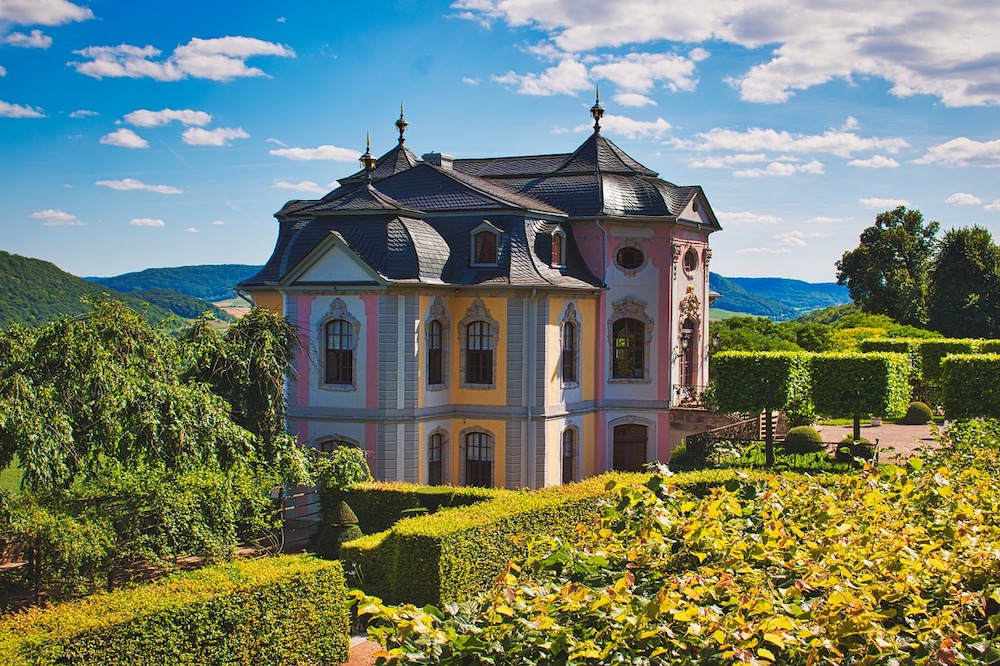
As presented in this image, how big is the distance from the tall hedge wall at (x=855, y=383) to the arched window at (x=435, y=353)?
14.2 meters

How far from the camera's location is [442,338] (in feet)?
111

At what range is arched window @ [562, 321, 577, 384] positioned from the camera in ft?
115

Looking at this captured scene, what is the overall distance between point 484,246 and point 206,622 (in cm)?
1982

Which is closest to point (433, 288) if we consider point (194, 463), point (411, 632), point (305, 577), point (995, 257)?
point (194, 463)

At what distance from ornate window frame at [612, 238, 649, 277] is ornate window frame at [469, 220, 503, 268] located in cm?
484

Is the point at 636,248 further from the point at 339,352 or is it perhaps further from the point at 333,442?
the point at 333,442

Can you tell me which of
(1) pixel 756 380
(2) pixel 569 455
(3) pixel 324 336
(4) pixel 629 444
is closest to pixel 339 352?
(3) pixel 324 336

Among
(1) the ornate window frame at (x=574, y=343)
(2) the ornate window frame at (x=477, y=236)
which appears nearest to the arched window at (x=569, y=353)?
(1) the ornate window frame at (x=574, y=343)

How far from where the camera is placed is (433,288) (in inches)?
1288

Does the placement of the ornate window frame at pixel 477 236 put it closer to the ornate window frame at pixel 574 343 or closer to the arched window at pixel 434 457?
the ornate window frame at pixel 574 343

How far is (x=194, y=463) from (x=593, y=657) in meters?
17.8

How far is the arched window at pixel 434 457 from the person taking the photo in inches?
1319

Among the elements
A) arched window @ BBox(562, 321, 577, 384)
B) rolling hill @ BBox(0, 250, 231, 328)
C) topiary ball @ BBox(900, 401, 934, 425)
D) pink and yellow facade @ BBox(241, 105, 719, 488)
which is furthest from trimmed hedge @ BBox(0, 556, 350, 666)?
rolling hill @ BBox(0, 250, 231, 328)

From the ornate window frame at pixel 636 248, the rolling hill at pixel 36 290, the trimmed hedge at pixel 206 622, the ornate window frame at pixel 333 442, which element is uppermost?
the rolling hill at pixel 36 290
